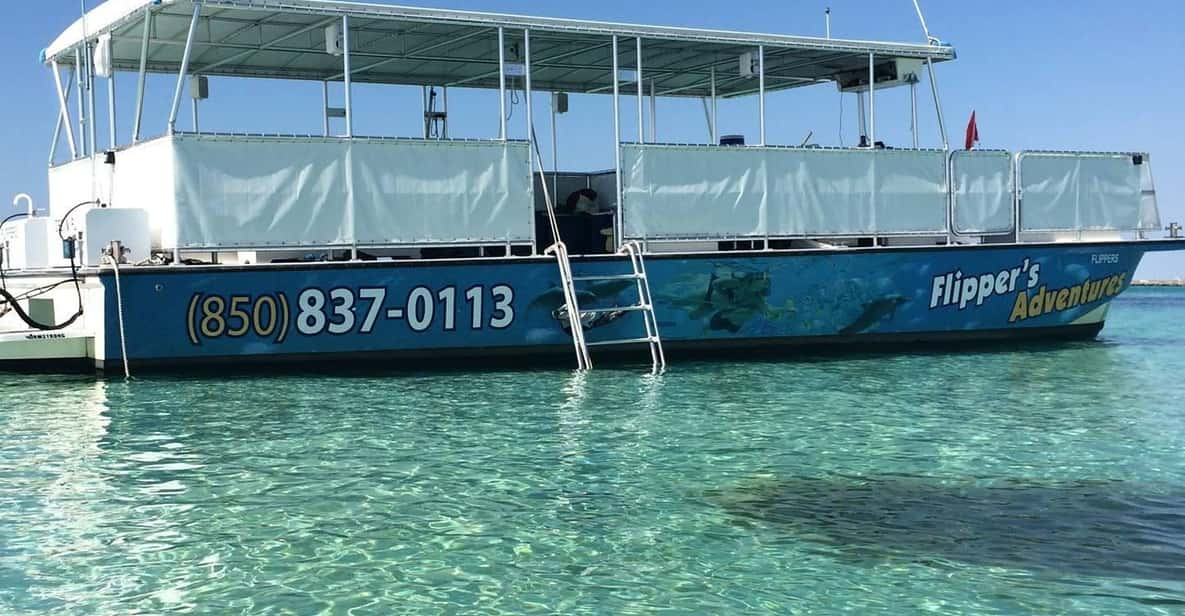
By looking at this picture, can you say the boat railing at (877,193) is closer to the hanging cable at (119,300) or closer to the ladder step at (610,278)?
the ladder step at (610,278)

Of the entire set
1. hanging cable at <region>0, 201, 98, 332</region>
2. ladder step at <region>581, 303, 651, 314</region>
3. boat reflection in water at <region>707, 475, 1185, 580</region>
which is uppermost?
hanging cable at <region>0, 201, 98, 332</region>

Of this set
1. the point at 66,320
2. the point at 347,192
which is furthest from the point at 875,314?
the point at 66,320

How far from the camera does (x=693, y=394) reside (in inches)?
460

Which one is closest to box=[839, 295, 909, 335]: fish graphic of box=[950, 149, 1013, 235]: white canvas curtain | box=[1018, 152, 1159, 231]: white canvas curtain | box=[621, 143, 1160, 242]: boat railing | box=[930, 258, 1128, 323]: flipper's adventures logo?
box=[930, 258, 1128, 323]: flipper's adventures logo

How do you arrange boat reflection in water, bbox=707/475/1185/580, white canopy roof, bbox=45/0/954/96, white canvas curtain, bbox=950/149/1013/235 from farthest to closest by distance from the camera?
white canvas curtain, bbox=950/149/1013/235
white canopy roof, bbox=45/0/954/96
boat reflection in water, bbox=707/475/1185/580

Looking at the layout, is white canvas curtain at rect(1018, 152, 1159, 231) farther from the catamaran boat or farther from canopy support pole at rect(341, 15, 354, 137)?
canopy support pole at rect(341, 15, 354, 137)

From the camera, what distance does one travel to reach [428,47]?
51.2ft

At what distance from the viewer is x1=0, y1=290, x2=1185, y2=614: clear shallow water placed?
17.6ft

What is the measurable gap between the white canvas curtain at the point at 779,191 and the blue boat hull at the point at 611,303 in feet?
1.40

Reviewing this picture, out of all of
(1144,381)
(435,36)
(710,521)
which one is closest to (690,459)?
(710,521)

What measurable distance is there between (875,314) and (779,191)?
1.88m

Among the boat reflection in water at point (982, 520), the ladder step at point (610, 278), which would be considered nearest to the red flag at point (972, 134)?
the ladder step at point (610, 278)

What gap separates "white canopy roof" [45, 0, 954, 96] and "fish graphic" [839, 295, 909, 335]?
298 cm

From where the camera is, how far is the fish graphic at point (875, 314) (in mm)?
15719
